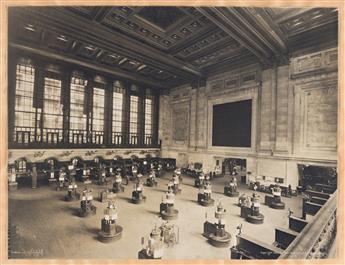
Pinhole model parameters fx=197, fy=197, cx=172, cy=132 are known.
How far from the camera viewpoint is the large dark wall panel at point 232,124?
506 inches

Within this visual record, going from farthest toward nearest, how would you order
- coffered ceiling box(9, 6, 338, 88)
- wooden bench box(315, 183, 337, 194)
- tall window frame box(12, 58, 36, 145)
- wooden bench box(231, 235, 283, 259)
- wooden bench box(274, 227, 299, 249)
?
tall window frame box(12, 58, 36, 145) → coffered ceiling box(9, 6, 338, 88) → wooden bench box(315, 183, 337, 194) → wooden bench box(274, 227, 299, 249) → wooden bench box(231, 235, 283, 259)

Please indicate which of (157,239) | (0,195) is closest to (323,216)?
(157,239)

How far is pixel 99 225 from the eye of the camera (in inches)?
245

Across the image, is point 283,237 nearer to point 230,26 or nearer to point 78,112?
point 230,26

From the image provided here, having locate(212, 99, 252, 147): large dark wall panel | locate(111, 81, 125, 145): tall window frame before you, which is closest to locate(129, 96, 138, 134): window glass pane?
locate(111, 81, 125, 145): tall window frame

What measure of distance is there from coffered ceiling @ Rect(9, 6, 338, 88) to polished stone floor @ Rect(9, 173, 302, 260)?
589 cm

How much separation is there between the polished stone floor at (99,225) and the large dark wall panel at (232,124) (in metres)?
4.59

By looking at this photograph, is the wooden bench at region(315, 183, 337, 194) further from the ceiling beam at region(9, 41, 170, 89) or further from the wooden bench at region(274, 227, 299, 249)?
the ceiling beam at region(9, 41, 170, 89)

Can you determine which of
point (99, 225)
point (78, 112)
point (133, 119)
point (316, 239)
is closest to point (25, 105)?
point (78, 112)

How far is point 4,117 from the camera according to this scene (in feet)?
10.4

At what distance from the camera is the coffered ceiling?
8328mm

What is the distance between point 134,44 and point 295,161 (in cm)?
1066

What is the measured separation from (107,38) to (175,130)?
10.1m

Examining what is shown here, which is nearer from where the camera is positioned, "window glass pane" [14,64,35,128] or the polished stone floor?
the polished stone floor
